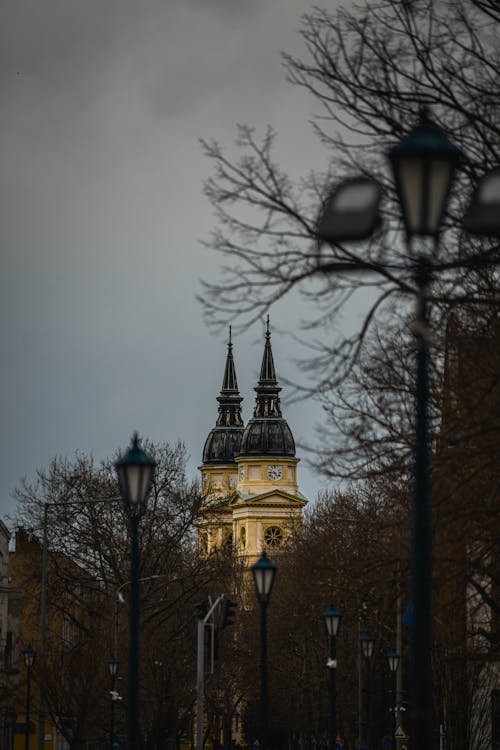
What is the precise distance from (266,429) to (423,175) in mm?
179904

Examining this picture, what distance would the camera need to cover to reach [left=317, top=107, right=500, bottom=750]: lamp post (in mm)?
11250

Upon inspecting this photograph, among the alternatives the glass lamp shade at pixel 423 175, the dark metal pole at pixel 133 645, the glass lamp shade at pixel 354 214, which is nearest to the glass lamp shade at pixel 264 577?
the dark metal pole at pixel 133 645

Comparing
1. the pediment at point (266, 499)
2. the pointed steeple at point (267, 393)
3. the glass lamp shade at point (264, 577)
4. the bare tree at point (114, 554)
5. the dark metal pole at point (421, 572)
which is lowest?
the dark metal pole at point (421, 572)

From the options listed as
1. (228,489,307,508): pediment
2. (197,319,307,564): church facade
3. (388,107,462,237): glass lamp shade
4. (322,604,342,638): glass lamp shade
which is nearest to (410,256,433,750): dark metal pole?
(388,107,462,237): glass lamp shade

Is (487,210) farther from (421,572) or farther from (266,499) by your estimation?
(266,499)

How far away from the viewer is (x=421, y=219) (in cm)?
1126

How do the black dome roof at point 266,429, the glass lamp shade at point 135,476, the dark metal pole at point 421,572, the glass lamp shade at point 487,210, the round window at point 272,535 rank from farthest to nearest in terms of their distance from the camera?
the black dome roof at point 266,429
the round window at point 272,535
the glass lamp shade at point 135,476
the glass lamp shade at point 487,210
the dark metal pole at point 421,572

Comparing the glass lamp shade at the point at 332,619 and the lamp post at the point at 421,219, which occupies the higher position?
the glass lamp shade at the point at 332,619

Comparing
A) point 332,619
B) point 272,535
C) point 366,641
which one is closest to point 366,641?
point 366,641

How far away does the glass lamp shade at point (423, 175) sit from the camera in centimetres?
1123

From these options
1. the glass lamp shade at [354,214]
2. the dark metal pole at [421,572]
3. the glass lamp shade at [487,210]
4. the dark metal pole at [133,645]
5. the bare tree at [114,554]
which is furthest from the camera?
the bare tree at [114,554]

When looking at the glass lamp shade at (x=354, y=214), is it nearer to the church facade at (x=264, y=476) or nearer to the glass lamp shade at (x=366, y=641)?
the glass lamp shade at (x=366, y=641)

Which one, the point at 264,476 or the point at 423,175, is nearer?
the point at 423,175

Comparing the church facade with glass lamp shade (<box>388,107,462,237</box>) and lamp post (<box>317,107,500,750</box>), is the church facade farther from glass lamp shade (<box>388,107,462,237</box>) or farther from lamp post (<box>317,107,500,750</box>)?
glass lamp shade (<box>388,107,462,237</box>)
